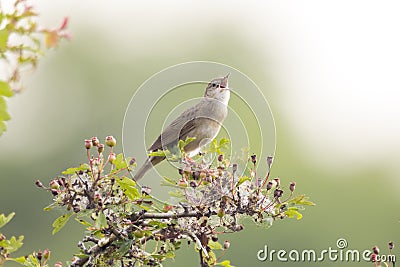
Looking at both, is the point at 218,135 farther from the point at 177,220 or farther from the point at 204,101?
the point at 177,220

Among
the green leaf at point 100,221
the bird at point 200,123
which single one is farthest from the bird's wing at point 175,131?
the green leaf at point 100,221

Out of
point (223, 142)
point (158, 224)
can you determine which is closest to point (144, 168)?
point (158, 224)

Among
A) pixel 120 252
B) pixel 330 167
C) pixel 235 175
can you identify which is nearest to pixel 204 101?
pixel 235 175

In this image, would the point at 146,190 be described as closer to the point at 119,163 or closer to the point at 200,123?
the point at 119,163

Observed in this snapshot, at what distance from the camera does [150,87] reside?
3.60 meters

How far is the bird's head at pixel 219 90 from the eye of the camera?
3.74 meters

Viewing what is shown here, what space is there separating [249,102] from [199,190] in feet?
1.55

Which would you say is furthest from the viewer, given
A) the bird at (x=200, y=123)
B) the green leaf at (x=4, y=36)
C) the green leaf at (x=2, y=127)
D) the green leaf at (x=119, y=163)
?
the bird at (x=200, y=123)

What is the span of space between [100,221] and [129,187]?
Answer: 0.54 ft

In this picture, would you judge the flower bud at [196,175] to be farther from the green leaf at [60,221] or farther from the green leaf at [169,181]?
the green leaf at [60,221]

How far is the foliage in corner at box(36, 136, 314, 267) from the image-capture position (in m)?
3.25

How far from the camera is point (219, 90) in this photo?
3.84 m

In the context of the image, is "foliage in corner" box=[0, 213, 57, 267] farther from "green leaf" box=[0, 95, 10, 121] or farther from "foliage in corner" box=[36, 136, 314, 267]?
"green leaf" box=[0, 95, 10, 121]

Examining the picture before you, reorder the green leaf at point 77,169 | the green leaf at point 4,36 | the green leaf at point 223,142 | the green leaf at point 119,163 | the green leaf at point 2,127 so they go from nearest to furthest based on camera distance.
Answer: the green leaf at point 4,36 < the green leaf at point 2,127 < the green leaf at point 77,169 < the green leaf at point 119,163 < the green leaf at point 223,142
